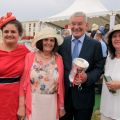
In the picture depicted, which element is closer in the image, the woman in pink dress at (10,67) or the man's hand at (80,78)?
the man's hand at (80,78)

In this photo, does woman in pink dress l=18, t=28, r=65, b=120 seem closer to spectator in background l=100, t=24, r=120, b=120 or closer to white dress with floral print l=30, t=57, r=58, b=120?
white dress with floral print l=30, t=57, r=58, b=120

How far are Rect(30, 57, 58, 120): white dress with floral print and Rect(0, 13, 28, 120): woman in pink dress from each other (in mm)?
255

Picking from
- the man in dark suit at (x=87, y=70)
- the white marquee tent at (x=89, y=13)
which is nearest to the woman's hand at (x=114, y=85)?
the man in dark suit at (x=87, y=70)

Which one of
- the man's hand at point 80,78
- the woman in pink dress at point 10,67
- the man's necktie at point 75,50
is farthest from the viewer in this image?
the man's necktie at point 75,50

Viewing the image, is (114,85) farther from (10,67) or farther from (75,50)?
(10,67)

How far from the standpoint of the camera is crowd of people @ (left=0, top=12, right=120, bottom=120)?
13.3 ft

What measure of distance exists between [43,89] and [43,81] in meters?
0.10

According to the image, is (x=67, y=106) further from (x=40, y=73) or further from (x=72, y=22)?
(x=72, y=22)

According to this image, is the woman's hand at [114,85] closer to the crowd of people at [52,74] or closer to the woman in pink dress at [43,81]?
the crowd of people at [52,74]

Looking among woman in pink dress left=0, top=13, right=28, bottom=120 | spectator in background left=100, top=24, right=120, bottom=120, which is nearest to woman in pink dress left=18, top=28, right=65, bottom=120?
woman in pink dress left=0, top=13, right=28, bottom=120

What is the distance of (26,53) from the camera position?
4.33 metres

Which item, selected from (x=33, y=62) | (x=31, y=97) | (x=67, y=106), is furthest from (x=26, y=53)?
(x=67, y=106)

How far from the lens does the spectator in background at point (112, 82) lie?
12.8 ft

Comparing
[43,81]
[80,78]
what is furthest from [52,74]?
[80,78]
